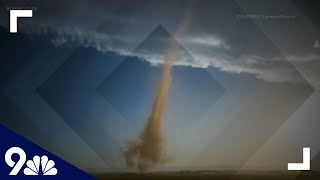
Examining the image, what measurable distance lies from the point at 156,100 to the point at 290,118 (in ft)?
3.09

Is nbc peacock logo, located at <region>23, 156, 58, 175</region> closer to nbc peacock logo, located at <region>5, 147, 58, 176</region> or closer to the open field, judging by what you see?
nbc peacock logo, located at <region>5, 147, 58, 176</region>

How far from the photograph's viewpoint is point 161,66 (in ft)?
13.7

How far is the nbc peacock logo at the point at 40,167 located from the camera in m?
4.05

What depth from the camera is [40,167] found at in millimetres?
4066

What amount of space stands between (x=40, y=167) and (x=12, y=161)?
0.62 feet

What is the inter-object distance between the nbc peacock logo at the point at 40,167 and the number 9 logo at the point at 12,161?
0.13 ft

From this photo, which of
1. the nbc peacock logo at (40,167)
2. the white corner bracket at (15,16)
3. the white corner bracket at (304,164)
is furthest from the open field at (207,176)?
the white corner bracket at (15,16)

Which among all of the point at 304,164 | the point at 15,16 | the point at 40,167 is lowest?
the point at 40,167

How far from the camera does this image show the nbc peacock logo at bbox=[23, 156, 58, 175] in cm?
405

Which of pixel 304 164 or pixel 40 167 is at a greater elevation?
pixel 304 164

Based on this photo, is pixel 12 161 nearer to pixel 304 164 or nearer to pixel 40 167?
pixel 40 167

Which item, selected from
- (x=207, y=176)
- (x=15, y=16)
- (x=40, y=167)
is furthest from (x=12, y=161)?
(x=207, y=176)

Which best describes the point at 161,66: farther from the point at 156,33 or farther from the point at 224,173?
the point at 224,173

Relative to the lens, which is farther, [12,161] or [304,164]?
[304,164]
